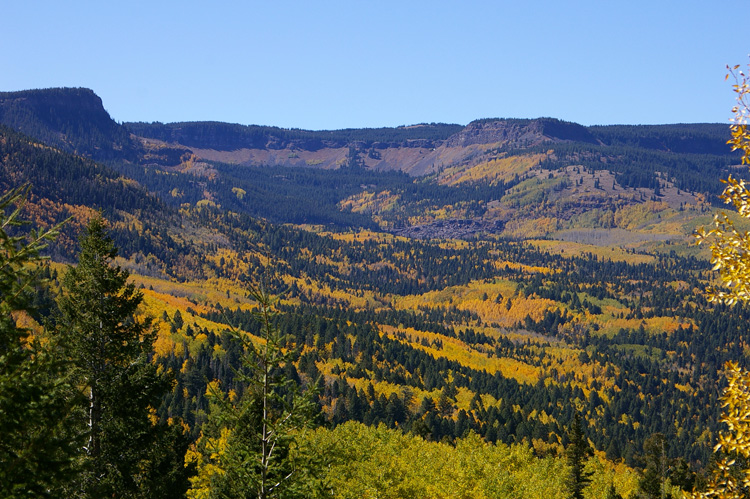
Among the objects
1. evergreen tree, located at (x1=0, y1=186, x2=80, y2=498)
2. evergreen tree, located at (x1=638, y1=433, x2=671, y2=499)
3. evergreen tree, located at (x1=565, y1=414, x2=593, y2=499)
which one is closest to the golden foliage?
evergreen tree, located at (x1=0, y1=186, x2=80, y2=498)

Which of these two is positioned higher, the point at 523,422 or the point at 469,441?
the point at 469,441

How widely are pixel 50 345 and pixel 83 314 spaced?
12.5 m

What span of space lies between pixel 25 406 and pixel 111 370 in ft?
45.3

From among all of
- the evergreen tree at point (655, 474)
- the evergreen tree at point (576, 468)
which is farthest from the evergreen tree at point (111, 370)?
the evergreen tree at point (655, 474)

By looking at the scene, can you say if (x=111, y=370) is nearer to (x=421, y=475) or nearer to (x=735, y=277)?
(x=735, y=277)

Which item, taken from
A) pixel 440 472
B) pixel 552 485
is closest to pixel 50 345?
pixel 440 472

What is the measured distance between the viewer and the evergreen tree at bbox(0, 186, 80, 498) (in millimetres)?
15391

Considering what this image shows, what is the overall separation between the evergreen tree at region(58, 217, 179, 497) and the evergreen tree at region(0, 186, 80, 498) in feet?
38.1

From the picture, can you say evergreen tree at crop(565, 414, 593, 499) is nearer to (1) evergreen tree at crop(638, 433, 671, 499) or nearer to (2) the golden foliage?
(1) evergreen tree at crop(638, 433, 671, 499)

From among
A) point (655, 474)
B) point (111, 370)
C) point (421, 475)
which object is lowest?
point (655, 474)

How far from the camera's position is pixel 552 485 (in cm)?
7494

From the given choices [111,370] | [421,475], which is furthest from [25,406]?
[421,475]

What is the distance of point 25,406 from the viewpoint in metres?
16.0

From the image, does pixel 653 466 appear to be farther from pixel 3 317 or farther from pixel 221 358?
pixel 221 358
